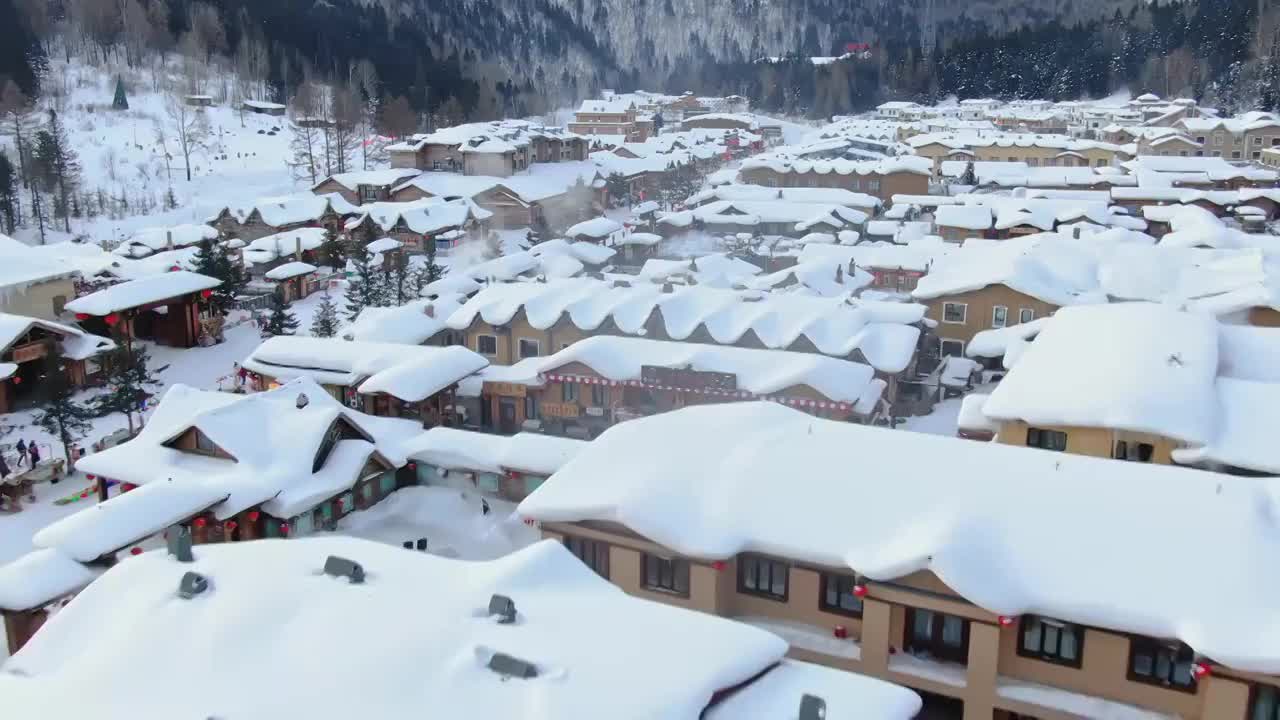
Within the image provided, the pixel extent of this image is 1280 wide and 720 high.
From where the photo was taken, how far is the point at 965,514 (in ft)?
Result: 45.8

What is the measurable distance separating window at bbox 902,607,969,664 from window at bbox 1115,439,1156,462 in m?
7.38

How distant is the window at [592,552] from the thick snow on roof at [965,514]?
67cm

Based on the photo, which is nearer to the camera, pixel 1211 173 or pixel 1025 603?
pixel 1025 603

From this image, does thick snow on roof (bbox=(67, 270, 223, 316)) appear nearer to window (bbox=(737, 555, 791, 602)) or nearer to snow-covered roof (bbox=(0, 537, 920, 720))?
snow-covered roof (bbox=(0, 537, 920, 720))

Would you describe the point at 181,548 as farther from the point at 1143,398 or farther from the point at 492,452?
the point at 1143,398

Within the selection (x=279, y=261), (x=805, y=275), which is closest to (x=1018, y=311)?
(x=805, y=275)

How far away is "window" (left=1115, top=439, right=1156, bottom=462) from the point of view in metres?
19.1

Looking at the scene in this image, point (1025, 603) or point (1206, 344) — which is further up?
point (1206, 344)

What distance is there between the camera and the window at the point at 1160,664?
41.7 ft

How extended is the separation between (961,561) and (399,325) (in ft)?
70.2

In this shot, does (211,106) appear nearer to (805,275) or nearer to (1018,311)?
(805,275)

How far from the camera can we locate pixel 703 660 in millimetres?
10805

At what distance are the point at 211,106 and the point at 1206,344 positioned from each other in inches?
3497

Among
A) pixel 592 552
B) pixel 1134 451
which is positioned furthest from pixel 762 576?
pixel 1134 451
